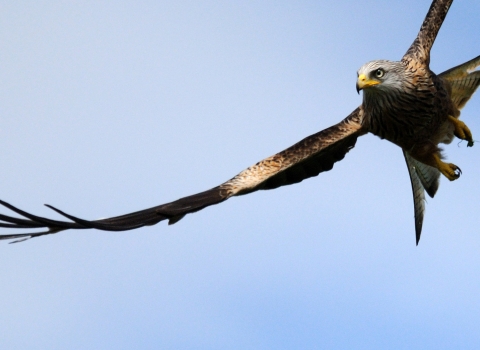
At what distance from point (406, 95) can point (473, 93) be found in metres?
1.66

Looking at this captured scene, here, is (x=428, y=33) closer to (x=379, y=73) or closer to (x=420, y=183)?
(x=379, y=73)

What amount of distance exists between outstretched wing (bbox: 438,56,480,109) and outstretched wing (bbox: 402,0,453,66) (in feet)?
1.41

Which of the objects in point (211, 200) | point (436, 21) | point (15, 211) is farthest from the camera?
point (436, 21)

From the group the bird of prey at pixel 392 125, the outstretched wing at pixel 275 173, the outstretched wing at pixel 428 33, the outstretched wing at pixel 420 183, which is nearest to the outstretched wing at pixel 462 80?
the bird of prey at pixel 392 125

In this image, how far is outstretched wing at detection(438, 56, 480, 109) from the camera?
52.9 ft

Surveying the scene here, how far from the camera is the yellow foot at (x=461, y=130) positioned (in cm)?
1552

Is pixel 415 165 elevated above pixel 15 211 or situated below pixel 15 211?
above

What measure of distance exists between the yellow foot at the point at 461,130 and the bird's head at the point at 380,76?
1.05 meters

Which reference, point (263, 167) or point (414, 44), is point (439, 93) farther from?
point (263, 167)

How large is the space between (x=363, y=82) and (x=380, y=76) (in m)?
0.31

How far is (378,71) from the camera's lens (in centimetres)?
1496

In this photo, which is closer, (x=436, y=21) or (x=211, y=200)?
(x=211, y=200)

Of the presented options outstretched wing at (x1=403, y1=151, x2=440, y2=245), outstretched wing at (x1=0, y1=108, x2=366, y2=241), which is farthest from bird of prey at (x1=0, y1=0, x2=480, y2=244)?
outstretched wing at (x1=403, y1=151, x2=440, y2=245)

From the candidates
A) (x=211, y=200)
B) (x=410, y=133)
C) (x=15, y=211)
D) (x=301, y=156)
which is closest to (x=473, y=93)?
(x=410, y=133)
